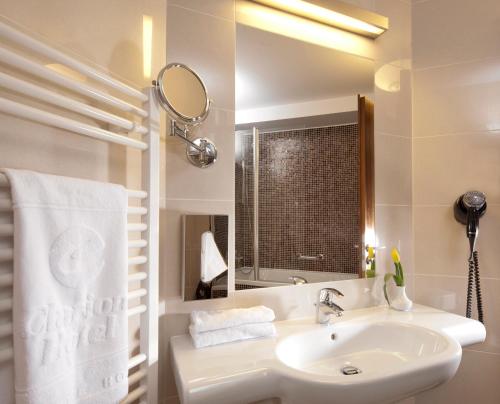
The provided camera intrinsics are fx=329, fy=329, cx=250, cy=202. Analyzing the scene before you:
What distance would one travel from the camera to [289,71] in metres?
1.32

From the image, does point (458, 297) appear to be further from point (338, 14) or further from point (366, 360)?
point (338, 14)

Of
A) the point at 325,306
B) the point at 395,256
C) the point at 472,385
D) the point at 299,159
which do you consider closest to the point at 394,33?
the point at 299,159

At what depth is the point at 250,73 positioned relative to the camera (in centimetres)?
123

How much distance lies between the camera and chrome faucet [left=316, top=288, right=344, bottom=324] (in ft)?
3.92

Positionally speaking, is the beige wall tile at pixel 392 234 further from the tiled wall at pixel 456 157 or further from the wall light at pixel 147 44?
the wall light at pixel 147 44

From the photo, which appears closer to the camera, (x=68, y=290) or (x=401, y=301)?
(x=68, y=290)

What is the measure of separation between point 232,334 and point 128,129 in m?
0.66

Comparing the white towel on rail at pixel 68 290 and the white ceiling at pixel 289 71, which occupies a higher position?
the white ceiling at pixel 289 71

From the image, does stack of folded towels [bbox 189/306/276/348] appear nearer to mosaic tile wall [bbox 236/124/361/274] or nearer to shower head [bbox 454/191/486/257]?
mosaic tile wall [bbox 236/124/361/274]

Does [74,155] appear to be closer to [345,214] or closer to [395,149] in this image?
[345,214]

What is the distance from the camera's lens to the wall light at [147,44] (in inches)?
38.6

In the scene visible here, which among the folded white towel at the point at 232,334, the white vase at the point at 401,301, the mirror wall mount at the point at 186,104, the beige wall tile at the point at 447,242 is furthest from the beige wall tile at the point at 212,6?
the white vase at the point at 401,301

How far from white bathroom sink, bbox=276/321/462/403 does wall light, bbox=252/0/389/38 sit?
1.21m

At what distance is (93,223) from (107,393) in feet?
1.18
